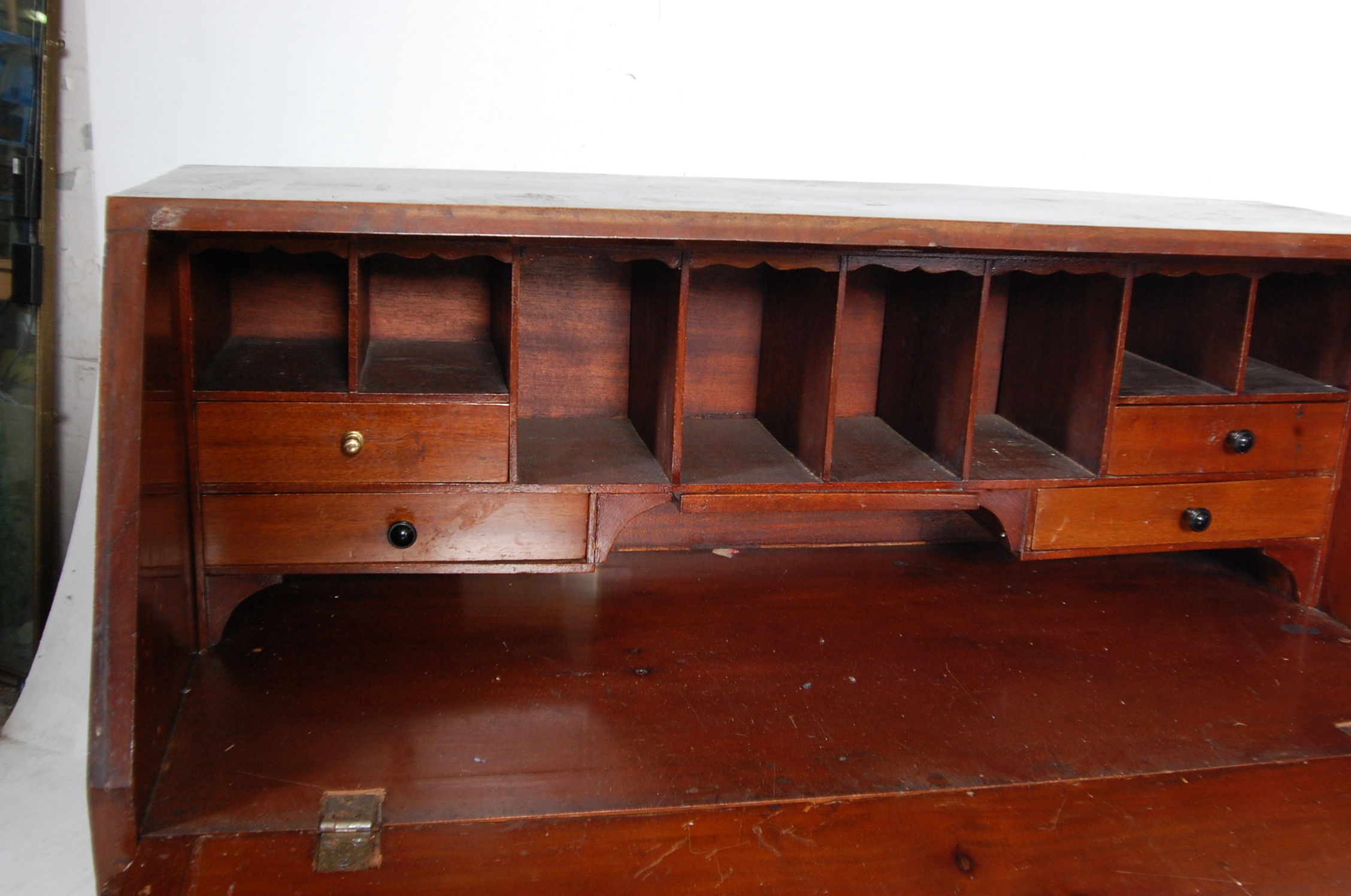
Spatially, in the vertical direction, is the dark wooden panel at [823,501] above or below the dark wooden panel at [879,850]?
above

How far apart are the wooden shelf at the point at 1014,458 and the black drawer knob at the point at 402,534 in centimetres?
84

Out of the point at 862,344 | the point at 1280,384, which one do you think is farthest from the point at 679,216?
the point at 1280,384

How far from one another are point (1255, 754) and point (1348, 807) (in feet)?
0.39

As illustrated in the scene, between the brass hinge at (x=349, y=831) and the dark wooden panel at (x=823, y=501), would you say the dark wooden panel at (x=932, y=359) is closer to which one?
the dark wooden panel at (x=823, y=501)

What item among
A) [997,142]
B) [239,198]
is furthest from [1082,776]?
[997,142]

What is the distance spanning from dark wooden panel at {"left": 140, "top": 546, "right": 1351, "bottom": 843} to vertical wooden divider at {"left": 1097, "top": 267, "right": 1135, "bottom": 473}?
0.32m

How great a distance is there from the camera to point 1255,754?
4.49ft

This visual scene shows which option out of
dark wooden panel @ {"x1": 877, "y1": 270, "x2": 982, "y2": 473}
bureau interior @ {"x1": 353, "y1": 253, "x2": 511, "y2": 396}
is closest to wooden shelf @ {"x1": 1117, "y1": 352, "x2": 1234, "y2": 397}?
dark wooden panel @ {"x1": 877, "y1": 270, "x2": 982, "y2": 473}

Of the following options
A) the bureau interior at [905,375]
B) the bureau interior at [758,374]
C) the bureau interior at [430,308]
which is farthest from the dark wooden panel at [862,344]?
the bureau interior at [430,308]

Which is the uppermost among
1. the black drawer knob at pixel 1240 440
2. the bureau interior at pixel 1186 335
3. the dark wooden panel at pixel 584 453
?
the bureau interior at pixel 1186 335

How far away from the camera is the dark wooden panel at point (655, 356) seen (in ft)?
4.75

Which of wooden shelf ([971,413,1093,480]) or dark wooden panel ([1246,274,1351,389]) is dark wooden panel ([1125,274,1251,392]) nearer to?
dark wooden panel ([1246,274,1351,389])

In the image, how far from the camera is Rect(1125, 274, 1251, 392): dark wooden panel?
1.61m

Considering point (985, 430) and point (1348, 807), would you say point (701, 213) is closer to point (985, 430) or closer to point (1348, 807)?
point (985, 430)
